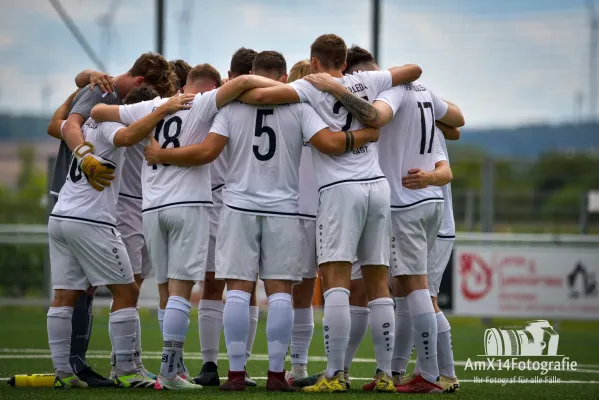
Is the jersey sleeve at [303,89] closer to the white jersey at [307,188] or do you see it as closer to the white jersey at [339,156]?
the white jersey at [339,156]

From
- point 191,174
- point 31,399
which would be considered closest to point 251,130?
point 191,174

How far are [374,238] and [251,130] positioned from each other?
115 cm

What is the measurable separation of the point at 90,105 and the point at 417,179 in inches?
98.9

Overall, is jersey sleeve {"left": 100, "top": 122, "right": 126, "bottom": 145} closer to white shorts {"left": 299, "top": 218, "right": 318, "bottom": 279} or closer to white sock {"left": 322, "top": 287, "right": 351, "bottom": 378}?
white shorts {"left": 299, "top": 218, "right": 318, "bottom": 279}

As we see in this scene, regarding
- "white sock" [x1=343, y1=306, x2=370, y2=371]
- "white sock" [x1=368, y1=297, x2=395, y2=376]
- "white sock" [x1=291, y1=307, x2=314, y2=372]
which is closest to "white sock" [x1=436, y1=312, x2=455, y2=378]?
"white sock" [x1=368, y1=297, x2=395, y2=376]

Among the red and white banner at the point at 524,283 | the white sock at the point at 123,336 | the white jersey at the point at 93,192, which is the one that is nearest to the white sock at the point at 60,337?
the white sock at the point at 123,336

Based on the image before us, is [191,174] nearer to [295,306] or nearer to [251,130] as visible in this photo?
[251,130]

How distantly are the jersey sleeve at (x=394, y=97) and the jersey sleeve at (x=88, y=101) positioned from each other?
209cm

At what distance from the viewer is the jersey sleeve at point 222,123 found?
699 centimetres

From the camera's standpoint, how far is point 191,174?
7051 millimetres

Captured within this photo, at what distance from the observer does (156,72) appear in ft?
24.4

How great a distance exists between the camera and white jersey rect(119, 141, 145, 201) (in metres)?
7.92

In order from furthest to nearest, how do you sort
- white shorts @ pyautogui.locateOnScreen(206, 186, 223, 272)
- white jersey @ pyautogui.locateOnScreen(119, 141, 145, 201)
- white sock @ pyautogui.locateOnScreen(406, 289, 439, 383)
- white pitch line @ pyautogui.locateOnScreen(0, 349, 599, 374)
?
white pitch line @ pyautogui.locateOnScreen(0, 349, 599, 374) → white jersey @ pyautogui.locateOnScreen(119, 141, 145, 201) → white shorts @ pyautogui.locateOnScreen(206, 186, 223, 272) → white sock @ pyautogui.locateOnScreen(406, 289, 439, 383)

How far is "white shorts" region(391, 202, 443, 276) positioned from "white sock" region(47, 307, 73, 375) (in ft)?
7.79
